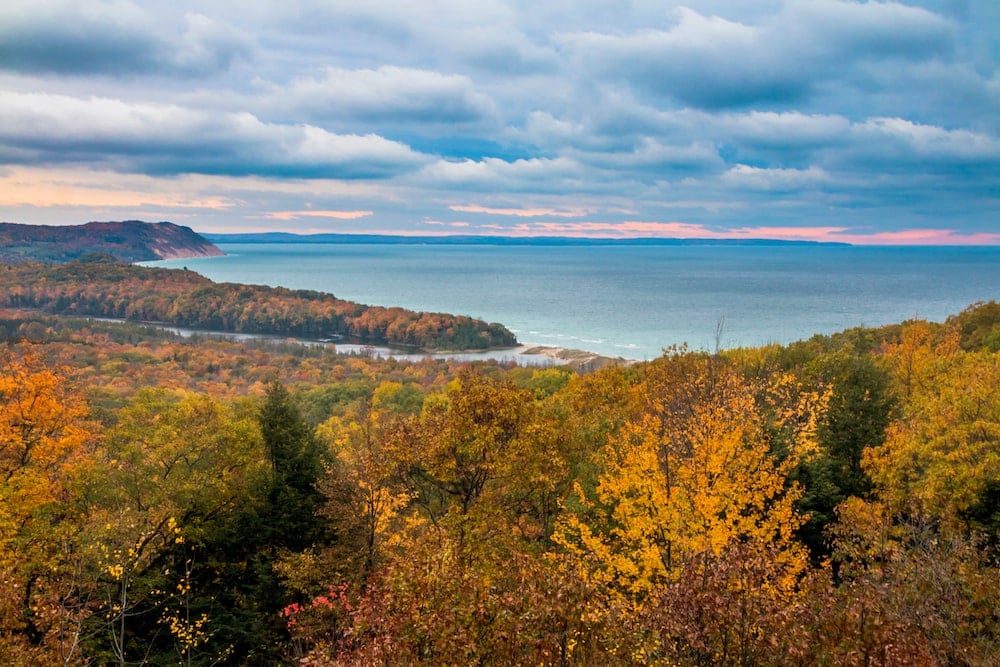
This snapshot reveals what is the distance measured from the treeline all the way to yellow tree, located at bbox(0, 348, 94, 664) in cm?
14

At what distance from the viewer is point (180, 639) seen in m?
23.6

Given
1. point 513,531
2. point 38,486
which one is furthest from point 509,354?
point 513,531

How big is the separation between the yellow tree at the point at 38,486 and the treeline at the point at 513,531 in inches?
5.7

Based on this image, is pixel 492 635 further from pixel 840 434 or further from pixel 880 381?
pixel 880 381

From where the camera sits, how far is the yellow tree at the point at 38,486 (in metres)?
20.7

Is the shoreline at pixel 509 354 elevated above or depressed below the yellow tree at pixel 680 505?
below

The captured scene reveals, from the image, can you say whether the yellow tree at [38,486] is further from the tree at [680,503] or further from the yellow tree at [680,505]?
the tree at [680,503]

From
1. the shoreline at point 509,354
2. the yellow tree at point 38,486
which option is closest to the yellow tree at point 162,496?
the yellow tree at point 38,486

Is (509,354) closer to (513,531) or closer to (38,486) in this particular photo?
(38,486)

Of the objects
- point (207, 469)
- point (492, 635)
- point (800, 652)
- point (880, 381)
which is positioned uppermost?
point (880, 381)

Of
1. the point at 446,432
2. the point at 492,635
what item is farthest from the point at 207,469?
the point at 492,635

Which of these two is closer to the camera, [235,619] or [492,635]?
[492,635]

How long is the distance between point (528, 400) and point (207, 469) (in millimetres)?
18119

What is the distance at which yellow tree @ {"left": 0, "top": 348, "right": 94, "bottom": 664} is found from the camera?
2066cm
